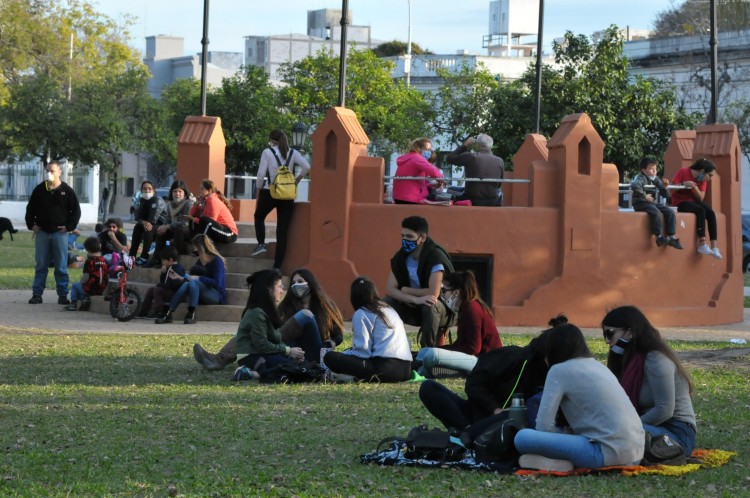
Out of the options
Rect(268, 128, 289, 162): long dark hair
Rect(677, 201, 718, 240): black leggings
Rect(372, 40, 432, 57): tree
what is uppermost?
Rect(372, 40, 432, 57): tree

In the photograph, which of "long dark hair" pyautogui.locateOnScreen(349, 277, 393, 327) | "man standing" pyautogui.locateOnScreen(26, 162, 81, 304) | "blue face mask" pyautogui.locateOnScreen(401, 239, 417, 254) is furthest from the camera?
A: "man standing" pyautogui.locateOnScreen(26, 162, 81, 304)

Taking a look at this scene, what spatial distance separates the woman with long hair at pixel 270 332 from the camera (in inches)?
486

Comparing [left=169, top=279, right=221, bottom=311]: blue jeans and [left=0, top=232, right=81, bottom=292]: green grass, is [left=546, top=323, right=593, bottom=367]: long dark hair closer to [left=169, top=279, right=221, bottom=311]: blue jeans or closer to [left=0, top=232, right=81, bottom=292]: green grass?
[left=169, top=279, right=221, bottom=311]: blue jeans

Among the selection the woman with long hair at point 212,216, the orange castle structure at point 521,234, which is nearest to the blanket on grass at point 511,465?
the orange castle structure at point 521,234

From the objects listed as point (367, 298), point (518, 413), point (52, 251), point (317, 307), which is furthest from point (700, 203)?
point (518, 413)

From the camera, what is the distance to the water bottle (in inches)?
323

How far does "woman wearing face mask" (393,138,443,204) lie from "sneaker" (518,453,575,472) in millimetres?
11246

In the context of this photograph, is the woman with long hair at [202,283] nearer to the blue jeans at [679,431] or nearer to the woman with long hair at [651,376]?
the woman with long hair at [651,376]

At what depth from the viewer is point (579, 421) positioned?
25.9ft

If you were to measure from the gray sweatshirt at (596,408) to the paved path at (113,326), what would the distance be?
9033 mm

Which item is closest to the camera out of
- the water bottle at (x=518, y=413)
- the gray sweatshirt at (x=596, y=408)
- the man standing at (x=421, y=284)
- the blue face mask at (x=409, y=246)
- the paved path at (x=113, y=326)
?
the gray sweatshirt at (x=596, y=408)

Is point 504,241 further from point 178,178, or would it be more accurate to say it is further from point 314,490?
point 314,490

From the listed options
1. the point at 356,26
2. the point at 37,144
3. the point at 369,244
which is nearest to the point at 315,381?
the point at 369,244

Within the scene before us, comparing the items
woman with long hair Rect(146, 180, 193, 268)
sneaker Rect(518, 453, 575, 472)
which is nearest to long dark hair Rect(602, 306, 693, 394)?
sneaker Rect(518, 453, 575, 472)
